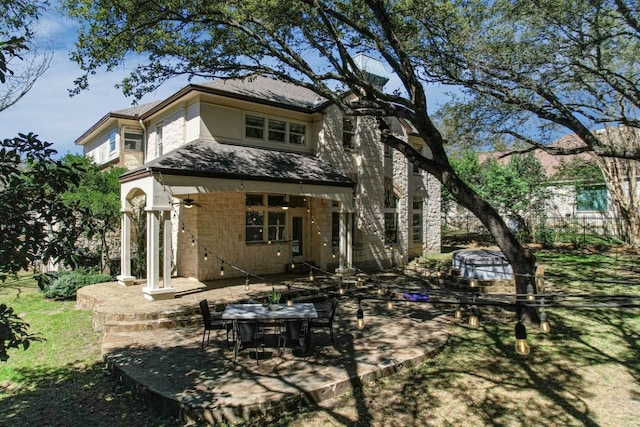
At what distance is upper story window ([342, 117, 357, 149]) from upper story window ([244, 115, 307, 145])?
1833 millimetres

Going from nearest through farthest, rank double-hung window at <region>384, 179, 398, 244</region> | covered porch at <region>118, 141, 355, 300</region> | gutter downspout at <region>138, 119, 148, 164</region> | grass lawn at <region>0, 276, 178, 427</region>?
1. grass lawn at <region>0, 276, 178, 427</region>
2. covered porch at <region>118, 141, 355, 300</region>
3. gutter downspout at <region>138, 119, 148, 164</region>
4. double-hung window at <region>384, 179, 398, 244</region>

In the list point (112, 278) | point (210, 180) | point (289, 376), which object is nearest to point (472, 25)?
point (210, 180)

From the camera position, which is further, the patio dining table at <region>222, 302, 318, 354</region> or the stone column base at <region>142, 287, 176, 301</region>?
the stone column base at <region>142, 287, 176, 301</region>

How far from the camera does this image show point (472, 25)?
10.7 metres

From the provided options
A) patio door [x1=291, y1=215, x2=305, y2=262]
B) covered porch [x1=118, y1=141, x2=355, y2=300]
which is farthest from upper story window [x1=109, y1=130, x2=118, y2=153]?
patio door [x1=291, y1=215, x2=305, y2=262]

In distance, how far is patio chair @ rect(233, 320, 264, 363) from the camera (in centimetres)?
703

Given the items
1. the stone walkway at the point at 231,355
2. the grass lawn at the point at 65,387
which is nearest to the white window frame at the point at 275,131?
the stone walkway at the point at 231,355

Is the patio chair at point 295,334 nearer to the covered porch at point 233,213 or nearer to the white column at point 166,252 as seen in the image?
the covered porch at point 233,213

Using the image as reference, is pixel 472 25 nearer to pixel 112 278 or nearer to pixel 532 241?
pixel 112 278

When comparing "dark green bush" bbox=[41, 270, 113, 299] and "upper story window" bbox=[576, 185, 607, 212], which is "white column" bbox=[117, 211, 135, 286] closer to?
"dark green bush" bbox=[41, 270, 113, 299]

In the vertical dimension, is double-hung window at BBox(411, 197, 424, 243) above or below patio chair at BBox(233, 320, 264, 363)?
above

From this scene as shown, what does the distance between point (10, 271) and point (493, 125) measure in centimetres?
1428

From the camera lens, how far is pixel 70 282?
42.4 ft

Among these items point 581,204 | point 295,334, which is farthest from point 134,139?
point 581,204
